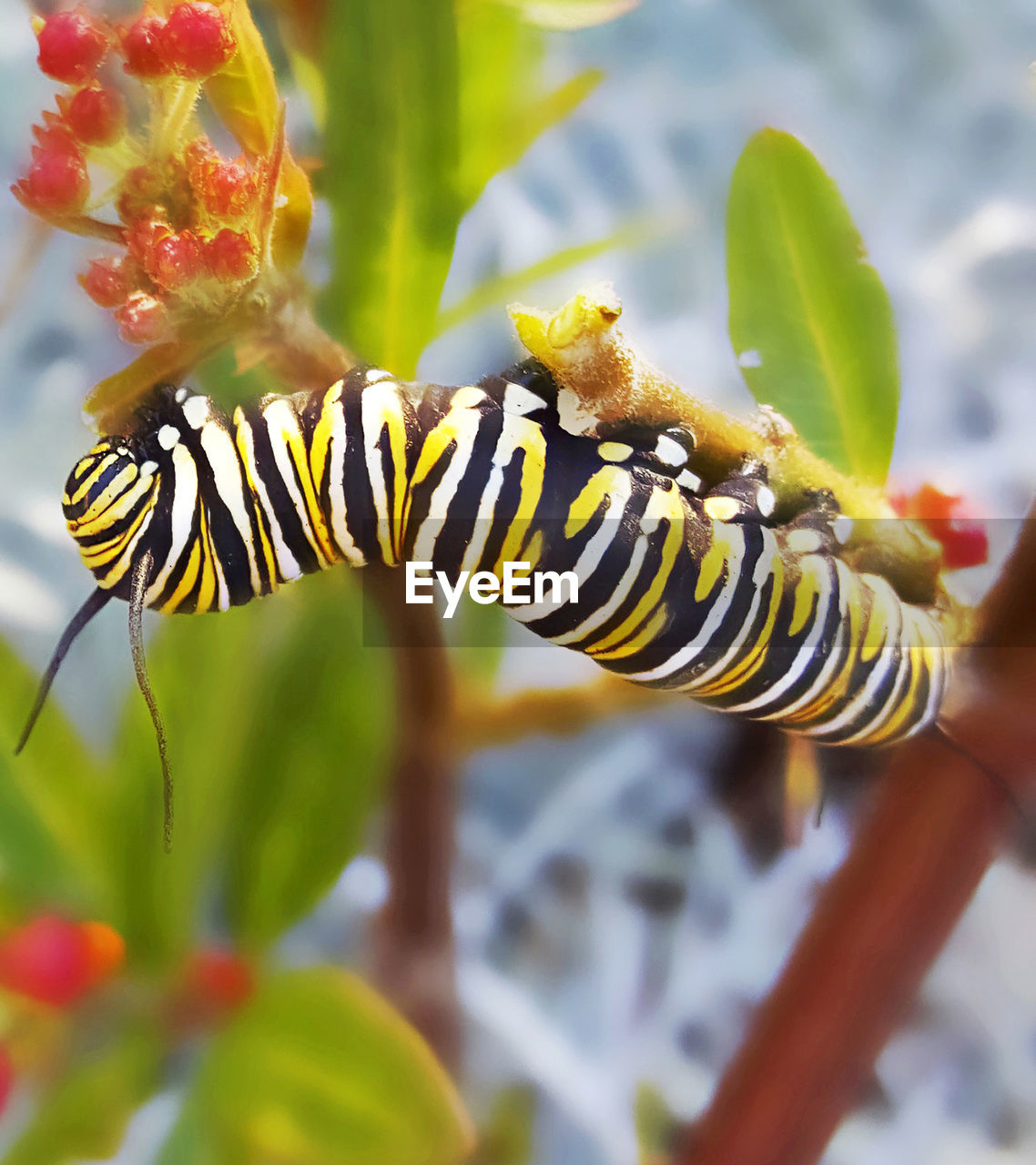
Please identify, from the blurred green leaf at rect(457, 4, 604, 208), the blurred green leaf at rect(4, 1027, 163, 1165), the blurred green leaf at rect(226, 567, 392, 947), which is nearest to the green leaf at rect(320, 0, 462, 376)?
the blurred green leaf at rect(457, 4, 604, 208)

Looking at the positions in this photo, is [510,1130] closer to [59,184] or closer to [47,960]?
[47,960]

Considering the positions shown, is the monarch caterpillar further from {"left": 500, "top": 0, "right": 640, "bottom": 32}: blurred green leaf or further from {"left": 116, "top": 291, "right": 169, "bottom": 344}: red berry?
{"left": 500, "top": 0, "right": 640, "bottom": 32}: blurred green leaf

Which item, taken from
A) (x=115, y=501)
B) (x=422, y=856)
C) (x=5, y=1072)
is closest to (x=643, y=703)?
(x=422, y=856)

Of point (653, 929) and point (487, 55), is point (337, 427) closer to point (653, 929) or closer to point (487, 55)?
point (487, 55)

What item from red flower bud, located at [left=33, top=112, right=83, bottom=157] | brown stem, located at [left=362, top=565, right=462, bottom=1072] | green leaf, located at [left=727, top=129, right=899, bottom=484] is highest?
green leaf, located at [left=727, top=129, right=899, bottom=484]

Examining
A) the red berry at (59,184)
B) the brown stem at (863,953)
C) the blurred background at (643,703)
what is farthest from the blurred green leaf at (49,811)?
the brown stem at (863,953)

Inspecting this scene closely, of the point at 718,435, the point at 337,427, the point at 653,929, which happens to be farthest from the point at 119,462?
the point at 653,929

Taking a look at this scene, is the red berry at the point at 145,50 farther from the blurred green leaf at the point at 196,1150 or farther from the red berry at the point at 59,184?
→ the blurred green leaf at the point at 196,1150

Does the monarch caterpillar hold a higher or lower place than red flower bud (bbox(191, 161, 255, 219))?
lower
